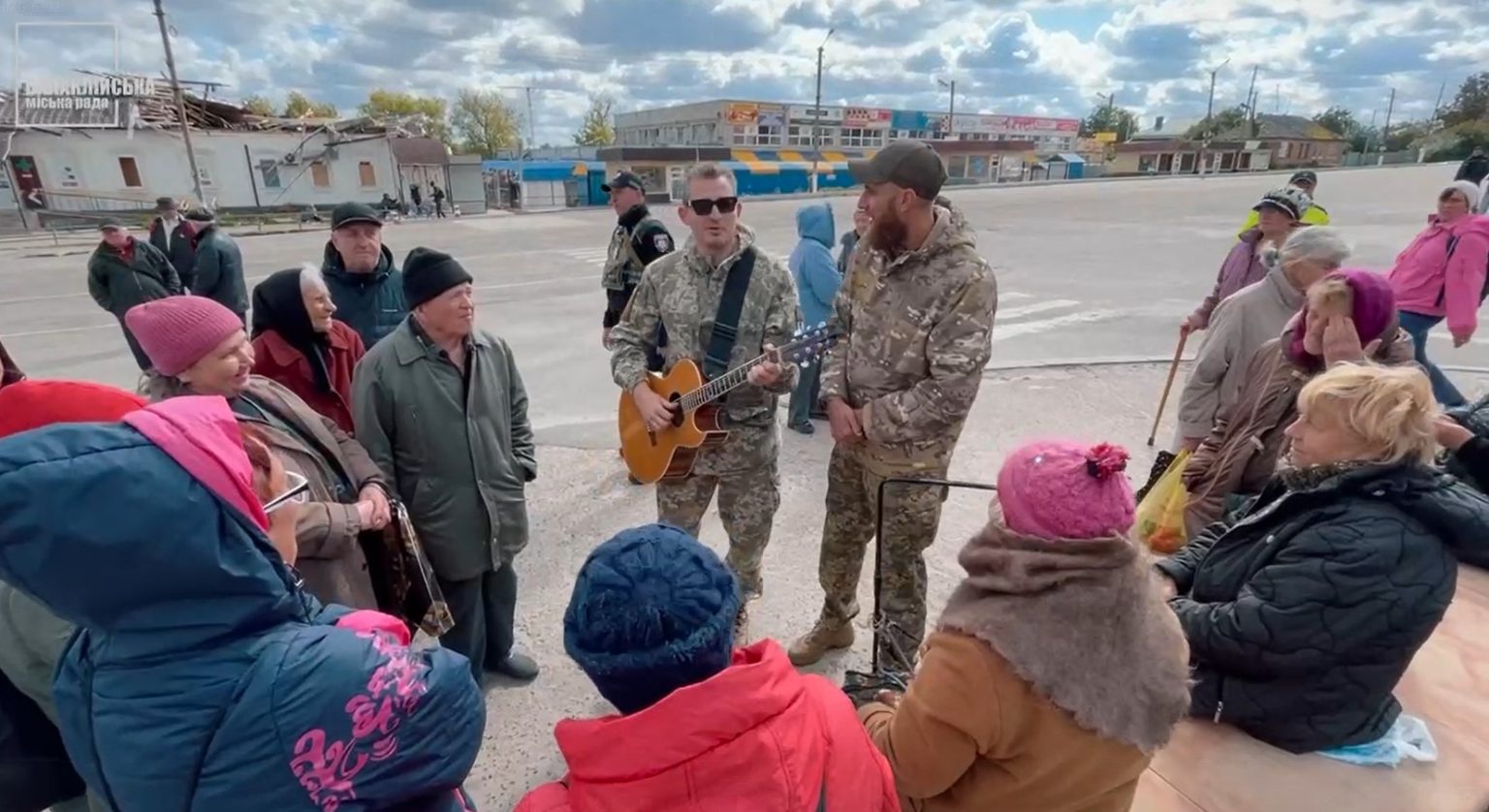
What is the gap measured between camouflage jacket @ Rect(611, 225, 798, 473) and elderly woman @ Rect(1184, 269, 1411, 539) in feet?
6.16

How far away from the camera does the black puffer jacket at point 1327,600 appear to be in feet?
5.89

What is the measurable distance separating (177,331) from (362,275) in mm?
1979

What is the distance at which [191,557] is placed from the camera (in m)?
1.07

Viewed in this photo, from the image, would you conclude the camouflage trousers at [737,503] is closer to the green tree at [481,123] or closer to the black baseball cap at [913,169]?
the black baseball cap at [913,169]

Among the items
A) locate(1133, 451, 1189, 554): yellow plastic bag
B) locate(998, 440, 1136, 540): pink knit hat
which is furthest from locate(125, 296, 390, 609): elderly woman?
locate(1133, 451, 1189, 554): yellow plastic bag

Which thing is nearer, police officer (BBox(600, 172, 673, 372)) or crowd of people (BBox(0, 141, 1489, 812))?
crowd of people (BBox(0, 141, 1489, 812))

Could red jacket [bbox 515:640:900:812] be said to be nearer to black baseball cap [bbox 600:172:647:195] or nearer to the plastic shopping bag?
the plastic shopping bag

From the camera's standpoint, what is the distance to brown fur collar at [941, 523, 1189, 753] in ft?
4.59

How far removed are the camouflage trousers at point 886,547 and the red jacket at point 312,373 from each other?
213cm

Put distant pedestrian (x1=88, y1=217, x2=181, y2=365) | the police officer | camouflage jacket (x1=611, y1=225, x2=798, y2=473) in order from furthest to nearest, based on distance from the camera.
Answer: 1. distant pedestrian (x1=88, y1=217, x2=181, y2=365)
2. the police officer
3. camouflage jacket (x1=611, y1=225, x2=798, y2=473)

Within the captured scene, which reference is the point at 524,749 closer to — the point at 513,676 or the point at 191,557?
the point at 513,676

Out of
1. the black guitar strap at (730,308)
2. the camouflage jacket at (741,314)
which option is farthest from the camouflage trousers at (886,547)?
the black guitar strap at (730,308)

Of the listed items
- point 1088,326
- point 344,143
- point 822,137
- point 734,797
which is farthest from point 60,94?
point 822,137

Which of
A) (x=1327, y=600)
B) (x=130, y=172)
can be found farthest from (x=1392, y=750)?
(x=130, y=172)
